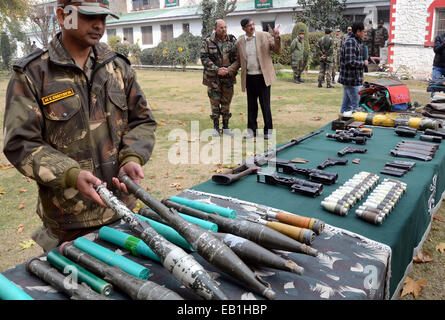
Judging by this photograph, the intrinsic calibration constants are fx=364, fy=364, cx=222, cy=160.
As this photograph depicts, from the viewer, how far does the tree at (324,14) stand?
2203 cm

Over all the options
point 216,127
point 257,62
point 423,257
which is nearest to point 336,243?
point 423,257

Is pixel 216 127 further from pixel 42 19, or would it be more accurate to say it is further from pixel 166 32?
pixel 166 32

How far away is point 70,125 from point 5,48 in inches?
1300

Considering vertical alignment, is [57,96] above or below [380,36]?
below

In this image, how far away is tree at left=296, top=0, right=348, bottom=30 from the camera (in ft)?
72.3

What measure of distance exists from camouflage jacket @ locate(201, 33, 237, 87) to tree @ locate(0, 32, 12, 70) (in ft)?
92.1

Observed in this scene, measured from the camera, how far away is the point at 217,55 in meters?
7.39

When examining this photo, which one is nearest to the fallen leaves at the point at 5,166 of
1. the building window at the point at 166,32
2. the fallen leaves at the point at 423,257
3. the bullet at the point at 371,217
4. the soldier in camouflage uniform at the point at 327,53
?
the bullet at the point at 371,217

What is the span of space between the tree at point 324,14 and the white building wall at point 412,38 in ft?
18.0

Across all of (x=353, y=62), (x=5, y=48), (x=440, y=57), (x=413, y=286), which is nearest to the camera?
(x=413, y=286)

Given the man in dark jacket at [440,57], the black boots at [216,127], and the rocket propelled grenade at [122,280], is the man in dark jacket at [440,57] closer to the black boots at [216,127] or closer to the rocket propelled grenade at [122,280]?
the black boots at [216,127]

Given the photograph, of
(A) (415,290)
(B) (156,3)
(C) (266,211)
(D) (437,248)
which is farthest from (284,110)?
(B) (156,3)

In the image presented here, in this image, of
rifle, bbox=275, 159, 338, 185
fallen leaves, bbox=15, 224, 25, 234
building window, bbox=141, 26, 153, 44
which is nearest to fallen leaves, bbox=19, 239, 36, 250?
fallen leaves, bbox=15, 224, 25, 234
